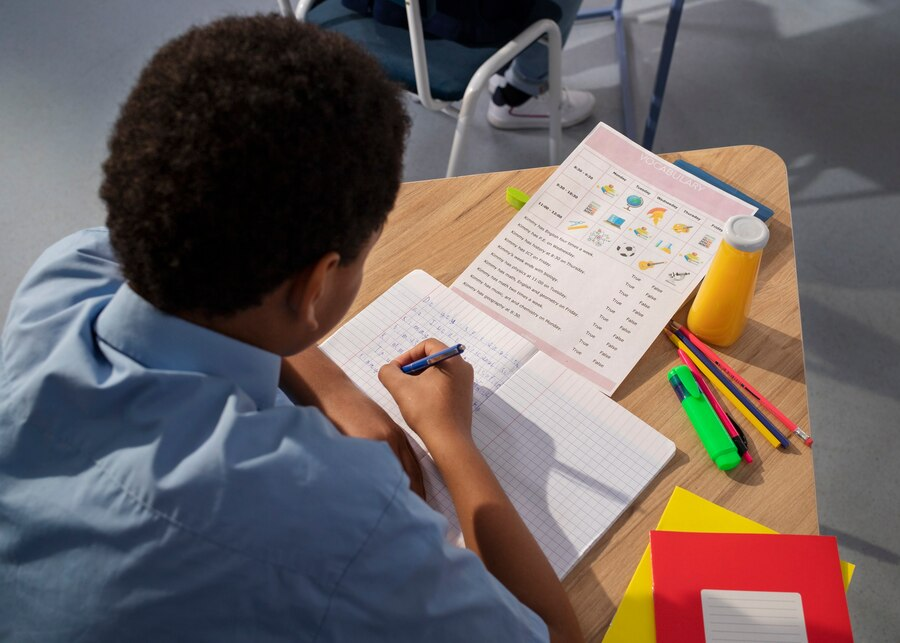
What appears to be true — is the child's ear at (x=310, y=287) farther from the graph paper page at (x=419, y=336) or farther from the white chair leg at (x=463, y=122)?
the white chair leg at (x=463, y=122)

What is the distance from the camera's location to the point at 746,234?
2.87 ft

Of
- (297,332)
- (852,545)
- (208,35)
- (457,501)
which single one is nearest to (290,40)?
(208,35)

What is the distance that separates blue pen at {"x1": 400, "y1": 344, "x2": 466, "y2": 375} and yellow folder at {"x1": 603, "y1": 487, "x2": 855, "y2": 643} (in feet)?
0.88

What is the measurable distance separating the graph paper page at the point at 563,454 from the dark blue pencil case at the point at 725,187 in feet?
1.13

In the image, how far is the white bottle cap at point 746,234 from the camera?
87cm

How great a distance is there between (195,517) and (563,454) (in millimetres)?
410

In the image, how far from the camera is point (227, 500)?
1.96 feet

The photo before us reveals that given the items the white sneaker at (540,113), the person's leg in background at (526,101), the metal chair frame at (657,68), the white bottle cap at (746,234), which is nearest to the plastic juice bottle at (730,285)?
the white bottle cap at (746,234)

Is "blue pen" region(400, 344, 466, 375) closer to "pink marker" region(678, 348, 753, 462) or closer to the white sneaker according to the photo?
"pink marker" region(678, 348, 753, 462)

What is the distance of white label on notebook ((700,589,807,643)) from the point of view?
752 millimetres

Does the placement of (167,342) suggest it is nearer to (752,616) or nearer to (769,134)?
(752,616)

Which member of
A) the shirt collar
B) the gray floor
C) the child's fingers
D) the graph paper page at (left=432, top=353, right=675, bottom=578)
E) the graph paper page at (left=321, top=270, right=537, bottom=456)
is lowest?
the gray floor

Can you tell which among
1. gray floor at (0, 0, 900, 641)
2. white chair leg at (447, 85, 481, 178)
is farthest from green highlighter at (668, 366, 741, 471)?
gray floor at (0, 0, 900, 641)

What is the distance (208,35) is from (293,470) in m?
0.34
